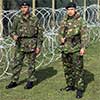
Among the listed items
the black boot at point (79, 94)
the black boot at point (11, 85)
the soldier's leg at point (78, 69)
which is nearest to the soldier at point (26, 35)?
the black boot at point (11, 85)

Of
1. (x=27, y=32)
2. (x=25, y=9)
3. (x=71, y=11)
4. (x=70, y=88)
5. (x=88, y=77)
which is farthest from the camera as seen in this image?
(x=88, y=77)

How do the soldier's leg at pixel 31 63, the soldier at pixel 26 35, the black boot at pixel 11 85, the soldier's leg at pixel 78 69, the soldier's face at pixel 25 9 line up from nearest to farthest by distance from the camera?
the soldier's leg at pixel 78 69 → the soldier's face at pixel 25 9 → the soldier at pixel 26 35 → the soldier's leg at pixel 31 63 → the black boot at pixel 11 85

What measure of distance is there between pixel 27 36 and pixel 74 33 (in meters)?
0.97

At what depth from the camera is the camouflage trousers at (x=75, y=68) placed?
773 centimetres

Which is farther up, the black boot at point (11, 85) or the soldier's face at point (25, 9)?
the soldier's face at point (25, 9)

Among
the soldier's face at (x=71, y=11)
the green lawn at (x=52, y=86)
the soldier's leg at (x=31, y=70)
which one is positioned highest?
the soldier's face at (x=71, y=11)

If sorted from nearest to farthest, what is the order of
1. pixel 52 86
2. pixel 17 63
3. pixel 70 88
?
pixel 70 88
pixel 17 63
pixel 52 86

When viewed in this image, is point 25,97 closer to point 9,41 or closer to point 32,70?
point 32,70

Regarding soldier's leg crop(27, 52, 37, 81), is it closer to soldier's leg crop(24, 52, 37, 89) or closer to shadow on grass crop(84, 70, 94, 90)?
soldier's leg crop(24, 52, 37, 89)

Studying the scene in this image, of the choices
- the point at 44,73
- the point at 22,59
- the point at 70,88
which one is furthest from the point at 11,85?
the point at 44,73

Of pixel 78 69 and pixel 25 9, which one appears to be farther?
pixel 25 9

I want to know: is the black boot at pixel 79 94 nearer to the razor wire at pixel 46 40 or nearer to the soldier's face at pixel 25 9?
the soldier's face at pixel 25 9

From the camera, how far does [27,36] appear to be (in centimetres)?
814

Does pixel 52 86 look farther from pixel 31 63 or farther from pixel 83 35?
pixel 83 35
